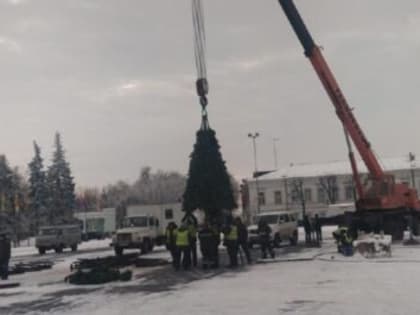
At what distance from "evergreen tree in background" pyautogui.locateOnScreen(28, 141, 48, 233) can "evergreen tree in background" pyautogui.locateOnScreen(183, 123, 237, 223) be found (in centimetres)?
6079

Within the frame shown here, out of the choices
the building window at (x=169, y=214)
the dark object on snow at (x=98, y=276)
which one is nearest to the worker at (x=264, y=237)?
the dark object on snow at (x=98, y=276)

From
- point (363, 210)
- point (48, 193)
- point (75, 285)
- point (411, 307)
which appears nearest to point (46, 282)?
point (75, 285)

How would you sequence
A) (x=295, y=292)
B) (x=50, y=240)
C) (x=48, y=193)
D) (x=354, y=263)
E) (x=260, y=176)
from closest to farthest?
(x=295, y=292)
(x=354, y=263)
(x=50, y=240)
(x=48, y=193)
(x=260, y=176)

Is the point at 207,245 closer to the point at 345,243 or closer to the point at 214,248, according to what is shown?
the point at 214,248

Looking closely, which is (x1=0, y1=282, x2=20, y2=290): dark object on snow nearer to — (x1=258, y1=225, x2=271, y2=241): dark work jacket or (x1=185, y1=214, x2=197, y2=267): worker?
(x1=185, y1=214, x2=197, y2=267): worker

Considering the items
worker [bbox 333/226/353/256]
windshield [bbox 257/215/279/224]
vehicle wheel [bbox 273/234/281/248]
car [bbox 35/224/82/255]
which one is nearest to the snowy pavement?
worker [bbox 333/226/353/256]

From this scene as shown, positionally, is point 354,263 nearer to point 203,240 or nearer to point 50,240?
point 203,240

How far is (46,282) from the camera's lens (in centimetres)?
2047

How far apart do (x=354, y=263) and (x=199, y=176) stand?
675cm

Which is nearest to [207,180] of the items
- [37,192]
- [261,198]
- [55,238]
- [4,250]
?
[4,250]

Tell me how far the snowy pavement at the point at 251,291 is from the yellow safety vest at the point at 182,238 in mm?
1274

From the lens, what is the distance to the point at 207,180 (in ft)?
76.7

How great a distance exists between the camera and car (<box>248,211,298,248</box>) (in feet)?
109

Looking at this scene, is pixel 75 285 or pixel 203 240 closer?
pixel 75 285
